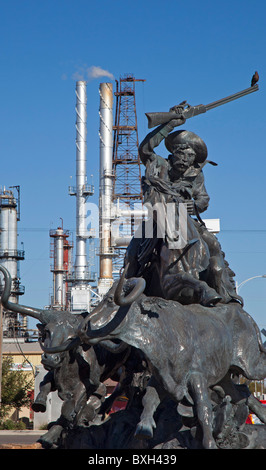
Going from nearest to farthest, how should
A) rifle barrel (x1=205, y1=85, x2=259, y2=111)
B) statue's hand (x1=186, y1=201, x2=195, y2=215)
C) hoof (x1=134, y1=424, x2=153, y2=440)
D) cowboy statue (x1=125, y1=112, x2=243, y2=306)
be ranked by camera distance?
hoof (x1=134, y1=424, x2=153, y2=440) < cowboy statue (x1=125, y1=112, x2=243, y2=306) < statue's hand (x1=186, y1=201, x2=195, y2=215) < rifle barrel (x1=205, y1=85, x2=259, y2=111)

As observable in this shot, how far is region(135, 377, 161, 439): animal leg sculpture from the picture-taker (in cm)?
911

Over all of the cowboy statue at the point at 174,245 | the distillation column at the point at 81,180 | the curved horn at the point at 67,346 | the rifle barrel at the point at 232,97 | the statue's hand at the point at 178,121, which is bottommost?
the curved horn at the point at 67,346

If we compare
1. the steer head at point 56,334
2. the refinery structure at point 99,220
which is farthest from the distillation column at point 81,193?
the steer head at point 56,334

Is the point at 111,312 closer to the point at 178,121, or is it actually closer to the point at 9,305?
the point at 9,305

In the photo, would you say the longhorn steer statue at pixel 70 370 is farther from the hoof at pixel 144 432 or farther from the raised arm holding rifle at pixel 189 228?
the hoof at pixel 144 432

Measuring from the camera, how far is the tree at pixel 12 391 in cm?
3556

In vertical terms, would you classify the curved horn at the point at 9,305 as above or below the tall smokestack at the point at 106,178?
below

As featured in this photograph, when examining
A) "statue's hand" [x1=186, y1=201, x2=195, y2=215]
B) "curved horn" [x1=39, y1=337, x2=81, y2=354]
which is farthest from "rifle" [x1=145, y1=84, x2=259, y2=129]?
"curved horn" [x1=39, y1=337, x2=81, y2=354]

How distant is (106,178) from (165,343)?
59.0 m

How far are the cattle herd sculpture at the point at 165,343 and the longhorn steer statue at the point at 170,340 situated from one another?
14mm

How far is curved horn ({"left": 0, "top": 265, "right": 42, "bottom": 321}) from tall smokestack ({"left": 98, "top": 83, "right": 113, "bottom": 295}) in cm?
5571

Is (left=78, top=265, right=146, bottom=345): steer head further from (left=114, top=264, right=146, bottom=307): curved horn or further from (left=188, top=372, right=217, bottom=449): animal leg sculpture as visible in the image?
(left=188, top=372, right=217, bottom=449): animal leg sculpture

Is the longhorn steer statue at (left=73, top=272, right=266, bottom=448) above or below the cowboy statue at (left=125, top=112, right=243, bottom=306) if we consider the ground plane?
below
